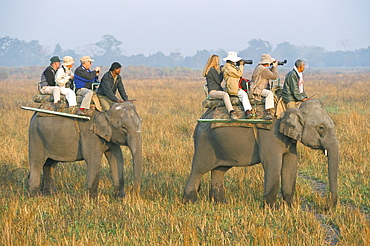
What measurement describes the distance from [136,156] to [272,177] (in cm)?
200

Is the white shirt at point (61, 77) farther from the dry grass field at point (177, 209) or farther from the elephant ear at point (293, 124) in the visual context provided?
the elephant ear at point (293, 124)

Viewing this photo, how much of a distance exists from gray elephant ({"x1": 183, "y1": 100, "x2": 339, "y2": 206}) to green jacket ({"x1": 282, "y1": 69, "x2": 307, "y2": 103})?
6.0 inches

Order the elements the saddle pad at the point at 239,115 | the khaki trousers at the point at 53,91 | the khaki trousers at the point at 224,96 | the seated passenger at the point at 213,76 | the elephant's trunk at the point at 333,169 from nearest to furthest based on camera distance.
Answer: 1. the elephant's trunk at the point at 333,169
2. the saddle pad at the point at 239,115
3. the khaki trousers at the point at 224,96
4. the seated passenger at the point at 213,76
5. the khaki trousers at the point at 53,91

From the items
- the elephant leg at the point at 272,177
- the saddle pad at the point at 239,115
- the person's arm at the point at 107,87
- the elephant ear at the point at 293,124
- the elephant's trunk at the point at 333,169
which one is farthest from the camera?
the person's arm at the point at 107,87

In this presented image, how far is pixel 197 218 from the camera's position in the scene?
7664 millimetres

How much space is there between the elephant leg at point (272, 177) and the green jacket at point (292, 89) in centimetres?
85

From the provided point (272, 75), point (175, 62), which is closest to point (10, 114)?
point (272, 75)

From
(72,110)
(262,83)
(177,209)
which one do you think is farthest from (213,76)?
(72,110)

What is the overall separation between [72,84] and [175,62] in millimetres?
179639

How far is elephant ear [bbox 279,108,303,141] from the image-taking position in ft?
25.2

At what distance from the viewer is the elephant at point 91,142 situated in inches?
339

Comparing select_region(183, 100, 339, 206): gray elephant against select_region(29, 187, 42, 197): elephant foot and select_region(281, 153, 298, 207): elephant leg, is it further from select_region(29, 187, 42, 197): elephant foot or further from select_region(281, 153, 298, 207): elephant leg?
select_region(29, 187, 42, 197): elephant foot

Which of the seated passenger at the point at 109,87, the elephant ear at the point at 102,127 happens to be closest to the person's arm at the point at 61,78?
the seated passenger at the point at 109,87

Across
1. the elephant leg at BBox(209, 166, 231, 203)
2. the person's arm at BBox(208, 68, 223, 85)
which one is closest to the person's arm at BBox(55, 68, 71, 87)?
the person's arm at BBox(208, 68, 223, 85)
